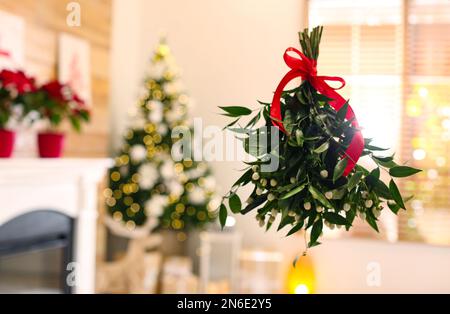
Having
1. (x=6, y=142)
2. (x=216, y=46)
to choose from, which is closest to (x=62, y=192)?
(x=6, y=142)

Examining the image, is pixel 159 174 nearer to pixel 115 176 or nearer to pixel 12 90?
pixel 115 176

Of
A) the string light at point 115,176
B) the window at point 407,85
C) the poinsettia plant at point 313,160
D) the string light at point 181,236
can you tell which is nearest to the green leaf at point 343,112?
the poinsettia plant at point 313,160

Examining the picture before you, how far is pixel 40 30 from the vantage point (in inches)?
135

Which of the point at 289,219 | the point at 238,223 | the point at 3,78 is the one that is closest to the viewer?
the point at 289,219

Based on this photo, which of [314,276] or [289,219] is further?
[314,276]

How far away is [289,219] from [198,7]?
3991mm

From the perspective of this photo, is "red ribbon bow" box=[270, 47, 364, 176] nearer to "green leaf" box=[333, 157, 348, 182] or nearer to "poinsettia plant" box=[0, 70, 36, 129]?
"green leaf" box=[333, 157, 348, 182]

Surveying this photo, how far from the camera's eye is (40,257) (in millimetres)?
3184

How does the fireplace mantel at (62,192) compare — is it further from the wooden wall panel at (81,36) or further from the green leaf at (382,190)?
the green leaf at (382,190)

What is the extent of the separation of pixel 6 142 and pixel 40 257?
72 cm

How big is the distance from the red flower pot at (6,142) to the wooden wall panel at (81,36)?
2.16ft

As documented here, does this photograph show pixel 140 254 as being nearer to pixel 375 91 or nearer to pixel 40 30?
pixel 40 30

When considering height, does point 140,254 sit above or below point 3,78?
below
